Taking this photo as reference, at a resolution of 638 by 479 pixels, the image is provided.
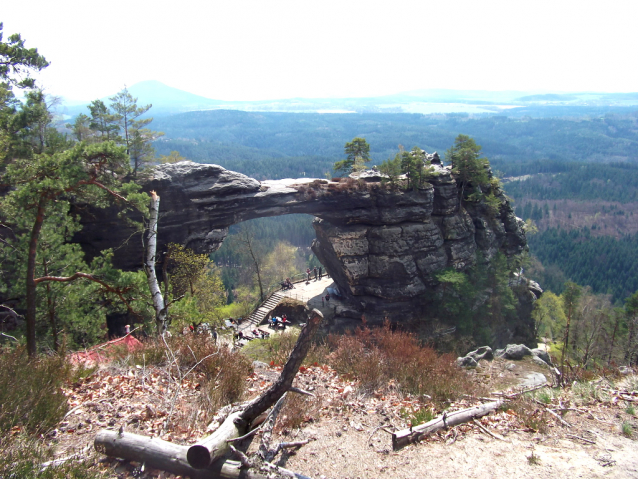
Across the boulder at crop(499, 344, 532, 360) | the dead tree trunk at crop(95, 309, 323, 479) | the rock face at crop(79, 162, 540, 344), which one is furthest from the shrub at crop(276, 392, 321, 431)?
the rock face at crop(79, 162, 540, 344)

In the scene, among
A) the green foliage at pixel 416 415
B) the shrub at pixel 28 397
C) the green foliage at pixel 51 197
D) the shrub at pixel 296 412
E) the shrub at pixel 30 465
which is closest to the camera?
the shrub at pixel 30 465

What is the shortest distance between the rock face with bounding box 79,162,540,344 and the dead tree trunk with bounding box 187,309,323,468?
70.5 ft

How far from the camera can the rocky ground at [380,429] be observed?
5.65m

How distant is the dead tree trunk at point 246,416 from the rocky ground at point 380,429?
1.64 ft

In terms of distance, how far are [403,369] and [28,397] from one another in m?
7.40

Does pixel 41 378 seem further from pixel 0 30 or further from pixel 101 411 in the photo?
pixel 0 30

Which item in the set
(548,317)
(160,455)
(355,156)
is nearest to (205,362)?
(160,455)

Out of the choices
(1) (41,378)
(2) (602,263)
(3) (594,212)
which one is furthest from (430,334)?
(3) (594,212)

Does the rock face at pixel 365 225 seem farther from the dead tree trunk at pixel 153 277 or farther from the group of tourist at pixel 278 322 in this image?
the dead tree trunk at pixel 153 277

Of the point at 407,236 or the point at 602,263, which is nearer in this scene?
the point at 407,236

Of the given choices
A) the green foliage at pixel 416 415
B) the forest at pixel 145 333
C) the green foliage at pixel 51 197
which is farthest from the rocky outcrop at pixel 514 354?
the green foliage at pixel 51 197

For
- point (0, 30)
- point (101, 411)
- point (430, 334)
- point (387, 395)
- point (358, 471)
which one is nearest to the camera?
point (358, 471)

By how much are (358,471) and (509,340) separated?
34980 millimetres

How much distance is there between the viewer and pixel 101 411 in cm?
629
